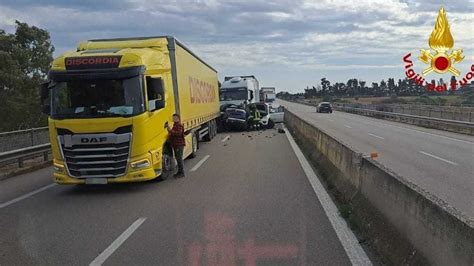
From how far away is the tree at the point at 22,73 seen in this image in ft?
101

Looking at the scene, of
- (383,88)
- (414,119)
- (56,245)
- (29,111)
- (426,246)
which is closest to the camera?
(426,246)

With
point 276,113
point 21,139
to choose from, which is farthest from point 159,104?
point 276,113

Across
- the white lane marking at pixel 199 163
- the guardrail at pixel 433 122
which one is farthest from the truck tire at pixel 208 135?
the guardrail at pixel 433 122

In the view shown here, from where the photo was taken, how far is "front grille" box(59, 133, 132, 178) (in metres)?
10.4

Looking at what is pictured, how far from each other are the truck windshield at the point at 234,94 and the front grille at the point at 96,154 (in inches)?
1019

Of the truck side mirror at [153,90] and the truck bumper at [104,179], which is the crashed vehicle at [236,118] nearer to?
the truck side mirror at [153,90]

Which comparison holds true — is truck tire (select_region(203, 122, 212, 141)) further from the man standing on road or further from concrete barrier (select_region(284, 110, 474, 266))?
concrete barrier (select_region(284, 110, 474, 266))

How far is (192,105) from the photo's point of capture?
57.4 ft

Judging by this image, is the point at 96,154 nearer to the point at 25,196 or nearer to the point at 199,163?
the point at 25,196

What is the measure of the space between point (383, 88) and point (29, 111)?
155475mm

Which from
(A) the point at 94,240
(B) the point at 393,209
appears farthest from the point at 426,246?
(A) the point at 94,240

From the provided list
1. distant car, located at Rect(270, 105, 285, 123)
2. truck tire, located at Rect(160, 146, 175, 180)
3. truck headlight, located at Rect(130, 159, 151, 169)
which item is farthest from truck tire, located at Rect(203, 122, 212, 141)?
distant car, located at Rect(270, 105, 285, 123)

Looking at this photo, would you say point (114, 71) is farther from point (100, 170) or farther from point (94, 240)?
point (94, 240)

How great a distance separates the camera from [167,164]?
1252 centimetres
